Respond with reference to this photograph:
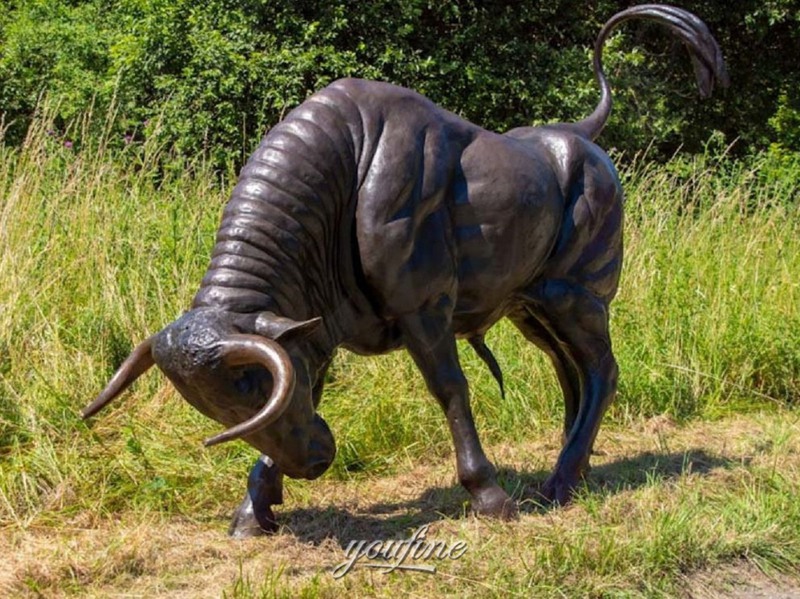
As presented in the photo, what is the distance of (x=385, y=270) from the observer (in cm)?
402

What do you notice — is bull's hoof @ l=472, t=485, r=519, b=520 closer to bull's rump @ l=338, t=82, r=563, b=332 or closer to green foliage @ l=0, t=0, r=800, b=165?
bull's rump @ l=338, t=82, r=563, b=332

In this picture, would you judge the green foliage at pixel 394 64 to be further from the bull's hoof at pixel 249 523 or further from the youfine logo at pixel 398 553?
the youfine logo at pixel 398 553

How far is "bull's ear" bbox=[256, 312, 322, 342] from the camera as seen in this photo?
3580mm

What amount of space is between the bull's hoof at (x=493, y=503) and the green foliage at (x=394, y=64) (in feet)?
19.0

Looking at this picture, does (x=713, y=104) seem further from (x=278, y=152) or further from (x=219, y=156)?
(x=278, y=152)

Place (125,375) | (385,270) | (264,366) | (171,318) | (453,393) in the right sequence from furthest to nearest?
(171,318)
(453,393)
(385,270)
(125,375)
(264,366)

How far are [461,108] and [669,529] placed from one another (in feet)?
27.6

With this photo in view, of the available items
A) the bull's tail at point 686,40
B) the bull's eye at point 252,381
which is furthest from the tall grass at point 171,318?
the bull's tail at point 686,40

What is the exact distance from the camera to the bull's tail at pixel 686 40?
200 inches

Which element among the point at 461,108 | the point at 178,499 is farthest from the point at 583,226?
the point at 461,108

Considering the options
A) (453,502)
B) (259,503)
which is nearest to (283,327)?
(259,503)

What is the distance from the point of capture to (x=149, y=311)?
6.03 m

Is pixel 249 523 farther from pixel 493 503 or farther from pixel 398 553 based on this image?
pixel 493 503

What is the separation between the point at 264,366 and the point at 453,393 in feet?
3.07
